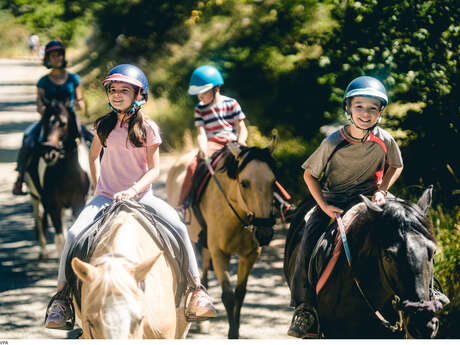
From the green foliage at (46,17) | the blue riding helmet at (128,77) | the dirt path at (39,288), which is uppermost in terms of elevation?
the green foliage at (46,17)

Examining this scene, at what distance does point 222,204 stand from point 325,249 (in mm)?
2388

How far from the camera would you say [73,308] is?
4320mm

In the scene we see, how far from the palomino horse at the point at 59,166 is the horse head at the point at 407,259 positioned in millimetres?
5785

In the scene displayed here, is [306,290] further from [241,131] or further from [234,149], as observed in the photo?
[241,131]

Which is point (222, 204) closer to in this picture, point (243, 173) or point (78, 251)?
point (243, 173)

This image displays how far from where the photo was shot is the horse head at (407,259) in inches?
139

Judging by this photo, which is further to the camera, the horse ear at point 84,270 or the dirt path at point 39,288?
the dirt path at point 39,288

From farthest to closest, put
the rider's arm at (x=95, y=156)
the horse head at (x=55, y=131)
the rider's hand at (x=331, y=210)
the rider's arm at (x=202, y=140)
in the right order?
the horse head at (x=55, y=131) → the rider's arm at (x=202, y=140) → the rider's arm at (x=95, y=156) → the rider's hand at (x=331, y=210)

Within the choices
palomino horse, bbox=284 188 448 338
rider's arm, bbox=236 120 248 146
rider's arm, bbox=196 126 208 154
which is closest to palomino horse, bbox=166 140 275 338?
rider's arm, bbox=196 126 208 154

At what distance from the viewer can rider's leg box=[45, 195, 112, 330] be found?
160 inches

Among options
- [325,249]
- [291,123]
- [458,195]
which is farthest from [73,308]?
[291,123]

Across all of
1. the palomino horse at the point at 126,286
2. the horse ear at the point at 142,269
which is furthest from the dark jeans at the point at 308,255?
the horse ear at the point at 142,269

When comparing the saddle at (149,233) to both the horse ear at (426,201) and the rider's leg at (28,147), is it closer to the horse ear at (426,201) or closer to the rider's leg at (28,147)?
the horse ear at (426,201)

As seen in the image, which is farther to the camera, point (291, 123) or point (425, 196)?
point (291, 123)
